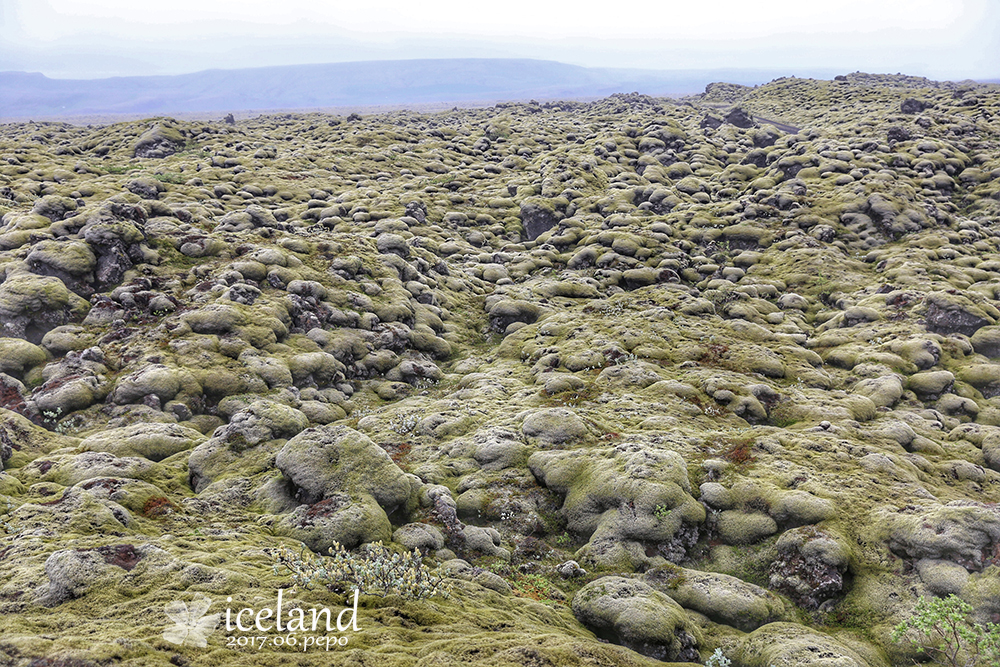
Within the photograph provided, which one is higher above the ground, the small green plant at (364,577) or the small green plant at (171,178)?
the small green plant at (171,178)

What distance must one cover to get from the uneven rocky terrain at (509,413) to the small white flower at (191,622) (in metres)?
0.25

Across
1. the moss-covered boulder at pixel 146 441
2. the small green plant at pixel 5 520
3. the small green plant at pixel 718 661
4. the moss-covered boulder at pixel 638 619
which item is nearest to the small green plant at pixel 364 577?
the moss-covered boulder at pixel 638 619

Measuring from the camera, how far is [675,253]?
53.0 meters

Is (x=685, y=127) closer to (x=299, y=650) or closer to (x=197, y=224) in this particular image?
(x=197, y=224)

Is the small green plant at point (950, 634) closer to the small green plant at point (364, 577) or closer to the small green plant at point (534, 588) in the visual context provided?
the small green plant at point (534, 588)

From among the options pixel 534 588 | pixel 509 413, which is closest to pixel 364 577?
→ pixel 534 588

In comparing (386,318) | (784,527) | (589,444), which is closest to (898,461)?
(784,527)

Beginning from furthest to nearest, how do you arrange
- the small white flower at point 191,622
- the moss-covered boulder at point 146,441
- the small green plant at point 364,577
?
the moss-covered boulder at point 146,441 < the small green plant at point 364,577 < the small white flower at point 191,622

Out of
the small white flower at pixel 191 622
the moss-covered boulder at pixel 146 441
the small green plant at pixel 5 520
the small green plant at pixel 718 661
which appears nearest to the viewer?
the small white flower at pixel 191 622

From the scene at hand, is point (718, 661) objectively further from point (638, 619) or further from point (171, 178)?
point (171, 178)

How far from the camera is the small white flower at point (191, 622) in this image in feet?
33.8

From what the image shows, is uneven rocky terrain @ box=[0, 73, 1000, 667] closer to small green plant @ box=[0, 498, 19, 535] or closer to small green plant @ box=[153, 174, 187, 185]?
small green plant @ box=[0, 498, 19, 535]

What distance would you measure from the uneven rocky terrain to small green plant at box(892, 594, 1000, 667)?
736mm

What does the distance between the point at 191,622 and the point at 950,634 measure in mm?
19674
